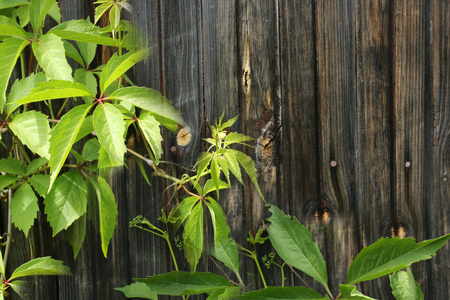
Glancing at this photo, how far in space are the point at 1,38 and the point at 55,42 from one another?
22cm

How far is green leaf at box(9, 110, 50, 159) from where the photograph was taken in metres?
1.01

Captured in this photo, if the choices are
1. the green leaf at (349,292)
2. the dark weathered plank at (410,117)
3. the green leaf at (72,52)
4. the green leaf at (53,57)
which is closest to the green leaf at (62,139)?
the green leaf at (53,57)

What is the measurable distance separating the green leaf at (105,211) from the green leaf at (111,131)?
0.20m

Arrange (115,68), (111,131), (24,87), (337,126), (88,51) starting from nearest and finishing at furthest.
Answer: (111,131) < (115,68) < (24,87) < (88,51) < (337,126)

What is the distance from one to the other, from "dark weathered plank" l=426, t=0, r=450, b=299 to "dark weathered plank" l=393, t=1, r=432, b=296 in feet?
0.11

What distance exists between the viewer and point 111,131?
0.87 metres

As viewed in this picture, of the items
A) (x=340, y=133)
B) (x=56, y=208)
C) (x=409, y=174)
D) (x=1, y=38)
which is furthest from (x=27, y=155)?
(x=409, y=174)

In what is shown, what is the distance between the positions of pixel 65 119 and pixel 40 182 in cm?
32

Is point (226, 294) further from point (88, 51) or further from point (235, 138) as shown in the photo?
point (88, 51)

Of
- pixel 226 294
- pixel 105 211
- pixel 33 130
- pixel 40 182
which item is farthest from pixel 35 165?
pixel 226 294

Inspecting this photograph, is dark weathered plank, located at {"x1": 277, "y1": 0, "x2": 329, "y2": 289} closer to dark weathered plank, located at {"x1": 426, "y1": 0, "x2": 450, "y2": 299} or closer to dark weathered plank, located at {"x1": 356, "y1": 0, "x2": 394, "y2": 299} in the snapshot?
dark weathered plank, located at {"x1": 356, "y1": 0, "x2": 394, "y2": 299}

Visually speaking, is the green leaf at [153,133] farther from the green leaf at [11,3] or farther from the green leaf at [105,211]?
the green leaf at [11,3]

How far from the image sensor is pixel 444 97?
1.35 metres

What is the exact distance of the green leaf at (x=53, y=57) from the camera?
964 millimetres
